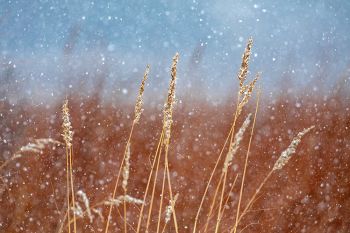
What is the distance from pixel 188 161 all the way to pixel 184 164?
0.12ft

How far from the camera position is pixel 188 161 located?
13.1 ft

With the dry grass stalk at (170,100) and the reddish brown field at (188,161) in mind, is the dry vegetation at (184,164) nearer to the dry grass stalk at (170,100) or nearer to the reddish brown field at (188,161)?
the reddish brown field at (188,161)

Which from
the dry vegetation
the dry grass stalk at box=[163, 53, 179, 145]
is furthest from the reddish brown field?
the dry grass stalk at box=[163, 53, 179, 145]

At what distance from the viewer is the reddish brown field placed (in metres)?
3.73

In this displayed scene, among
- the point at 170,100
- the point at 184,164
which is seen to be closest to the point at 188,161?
the point at 184,164

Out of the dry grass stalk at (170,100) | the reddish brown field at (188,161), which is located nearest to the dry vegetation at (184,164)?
the reddish brown field at (188,161)

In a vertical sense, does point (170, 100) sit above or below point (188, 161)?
below

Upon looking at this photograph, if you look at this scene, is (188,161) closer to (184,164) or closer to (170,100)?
(184,164)

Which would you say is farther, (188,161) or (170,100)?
(188,161)

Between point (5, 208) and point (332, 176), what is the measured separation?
2.20 metres

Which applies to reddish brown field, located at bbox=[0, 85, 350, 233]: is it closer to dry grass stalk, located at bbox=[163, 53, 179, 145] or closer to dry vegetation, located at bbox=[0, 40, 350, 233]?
dry vegetation, located at bbox=[0, 40, 350, 233]

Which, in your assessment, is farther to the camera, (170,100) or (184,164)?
(184,164)

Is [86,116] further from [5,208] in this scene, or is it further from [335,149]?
[335,149]

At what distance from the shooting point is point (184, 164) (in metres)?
3.99
